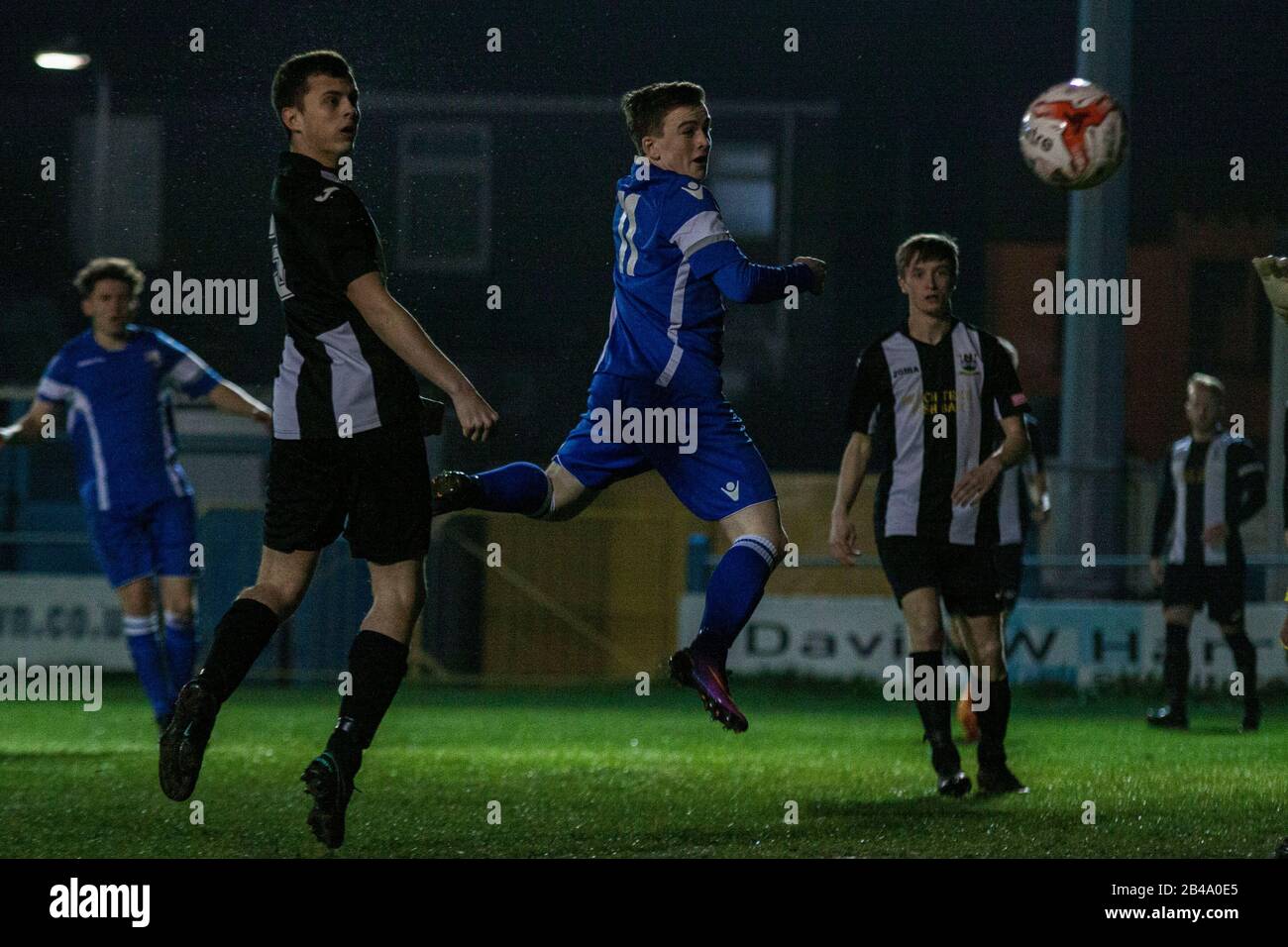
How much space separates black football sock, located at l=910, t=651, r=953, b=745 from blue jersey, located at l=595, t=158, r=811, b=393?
5.35 feet

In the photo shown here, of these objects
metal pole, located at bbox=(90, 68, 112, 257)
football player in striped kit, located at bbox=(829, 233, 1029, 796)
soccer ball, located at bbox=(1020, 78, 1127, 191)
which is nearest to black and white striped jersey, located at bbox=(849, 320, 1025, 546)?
football player in striped kit, located at bbox=(829, 233, 1029, 796)

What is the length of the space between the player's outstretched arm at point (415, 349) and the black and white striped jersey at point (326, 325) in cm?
6

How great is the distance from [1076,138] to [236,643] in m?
3.19

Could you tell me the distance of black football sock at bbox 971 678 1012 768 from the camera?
6746 millimetres

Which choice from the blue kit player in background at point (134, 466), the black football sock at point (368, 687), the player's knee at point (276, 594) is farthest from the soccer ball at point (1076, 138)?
the blue kit player in background at point (134, 466)

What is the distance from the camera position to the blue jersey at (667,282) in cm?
562

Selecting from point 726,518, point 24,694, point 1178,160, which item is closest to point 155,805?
point 24,694

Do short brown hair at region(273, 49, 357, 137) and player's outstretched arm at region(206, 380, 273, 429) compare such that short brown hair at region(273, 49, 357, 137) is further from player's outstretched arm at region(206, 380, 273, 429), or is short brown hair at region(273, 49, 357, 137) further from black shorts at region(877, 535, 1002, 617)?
black shorts at region(877, 535, 1002, 617)

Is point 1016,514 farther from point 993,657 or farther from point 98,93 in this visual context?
point 98,93

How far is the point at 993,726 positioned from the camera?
266 inches

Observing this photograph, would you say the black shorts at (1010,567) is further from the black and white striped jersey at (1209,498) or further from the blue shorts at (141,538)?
the blue shorts at (141,538)

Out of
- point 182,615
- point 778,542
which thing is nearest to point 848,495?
point 778,542

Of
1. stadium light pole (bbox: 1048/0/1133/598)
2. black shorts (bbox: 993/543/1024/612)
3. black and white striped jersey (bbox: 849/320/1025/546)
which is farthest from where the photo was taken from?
stadium light pole (bbox: 1048/0/1133/598)
